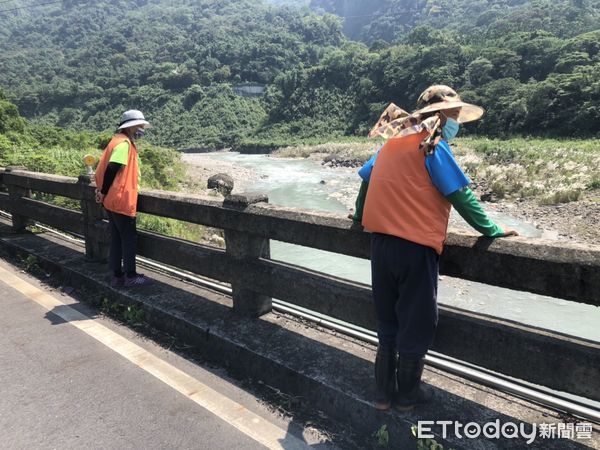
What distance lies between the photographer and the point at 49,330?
428 cm

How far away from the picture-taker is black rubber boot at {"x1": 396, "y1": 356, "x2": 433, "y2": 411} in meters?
2.70

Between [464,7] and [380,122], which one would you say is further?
[464,7]

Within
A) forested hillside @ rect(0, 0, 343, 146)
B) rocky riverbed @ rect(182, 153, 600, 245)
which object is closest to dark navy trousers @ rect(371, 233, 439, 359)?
rocky riverbed @ rect(182, 153, 600, 245)

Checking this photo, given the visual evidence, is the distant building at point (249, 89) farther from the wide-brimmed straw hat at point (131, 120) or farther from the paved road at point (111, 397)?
the paved road at point (111, 397)

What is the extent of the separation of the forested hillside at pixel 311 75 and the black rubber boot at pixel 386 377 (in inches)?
2113

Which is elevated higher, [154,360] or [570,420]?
[570,420]

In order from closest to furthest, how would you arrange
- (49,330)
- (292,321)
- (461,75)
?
(292,321) < (49,330) < (461,75)

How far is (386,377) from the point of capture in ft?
9.14

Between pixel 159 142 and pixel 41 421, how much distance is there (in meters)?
113

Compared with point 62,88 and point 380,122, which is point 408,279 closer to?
point 380,122

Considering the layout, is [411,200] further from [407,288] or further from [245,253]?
[245,253]

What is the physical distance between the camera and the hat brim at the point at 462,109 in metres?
2.43

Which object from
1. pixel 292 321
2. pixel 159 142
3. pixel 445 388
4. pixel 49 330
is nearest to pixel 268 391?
pixel 292 321

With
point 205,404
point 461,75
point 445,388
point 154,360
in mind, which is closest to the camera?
point 445,388
